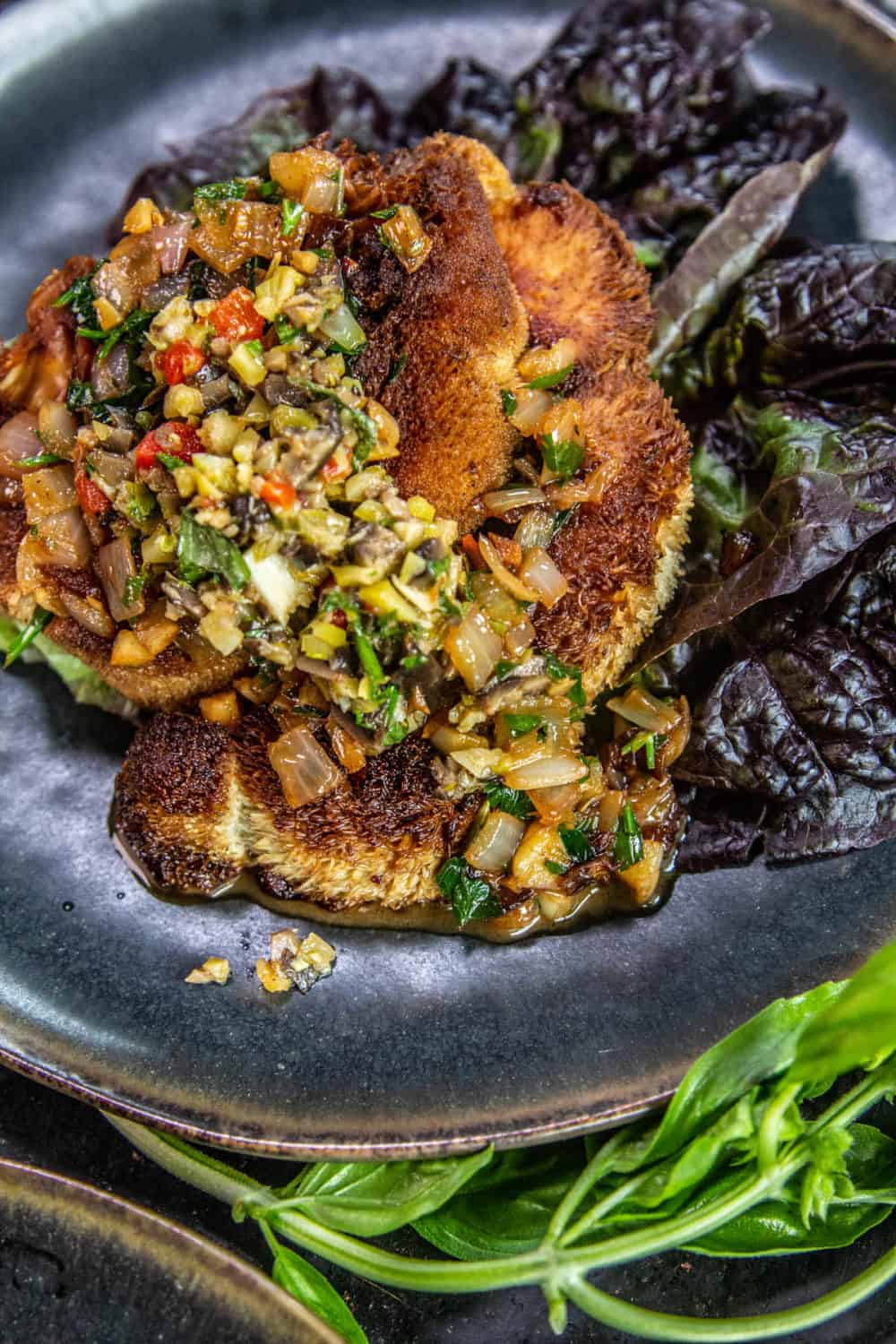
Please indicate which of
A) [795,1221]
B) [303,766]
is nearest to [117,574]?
[303,766]

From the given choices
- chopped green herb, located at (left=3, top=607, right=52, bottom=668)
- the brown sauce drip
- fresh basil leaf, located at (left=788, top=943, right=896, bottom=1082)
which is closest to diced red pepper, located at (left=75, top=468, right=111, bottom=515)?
chopped green herb, located at (left=3, top=607, right=52, bottom=668)

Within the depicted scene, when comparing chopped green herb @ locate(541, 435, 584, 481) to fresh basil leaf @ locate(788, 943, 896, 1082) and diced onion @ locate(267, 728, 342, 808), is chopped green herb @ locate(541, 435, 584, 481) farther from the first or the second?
fresh basil leaf @ locate(788, 943, 896, 1082)

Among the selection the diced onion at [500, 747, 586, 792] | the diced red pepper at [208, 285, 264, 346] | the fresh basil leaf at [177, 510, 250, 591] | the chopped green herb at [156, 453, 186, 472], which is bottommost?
the diced onion at [500, 747, 586, 792]

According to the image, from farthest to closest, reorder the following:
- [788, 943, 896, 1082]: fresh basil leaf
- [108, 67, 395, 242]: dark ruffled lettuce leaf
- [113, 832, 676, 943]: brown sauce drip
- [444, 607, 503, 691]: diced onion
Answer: [108, 67, 395, 242]: dark ruffled lettuce leaf
[113, 832, 676, 943]: brown sauce drip
[444, 607, 503, 691]: diced onion
[788, 943, 896, 1082]: fresh basil leaf

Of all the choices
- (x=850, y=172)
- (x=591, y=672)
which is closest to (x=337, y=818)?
(x=591, y=672)

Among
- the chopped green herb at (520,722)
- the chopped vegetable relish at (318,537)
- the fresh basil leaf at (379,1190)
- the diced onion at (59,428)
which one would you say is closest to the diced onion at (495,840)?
the chopped vegetable relish at (318,537)

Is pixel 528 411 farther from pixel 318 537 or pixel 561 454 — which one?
pixel 318 537

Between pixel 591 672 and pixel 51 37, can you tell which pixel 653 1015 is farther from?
pixel 51 37
